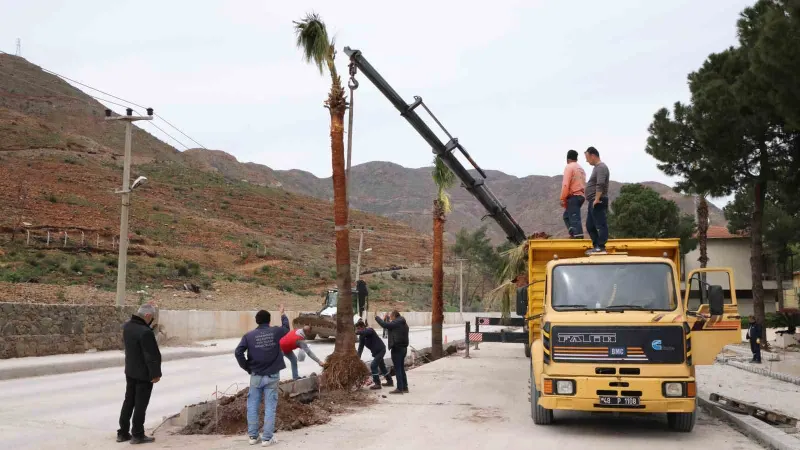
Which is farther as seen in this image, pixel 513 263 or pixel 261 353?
pixel 513 263

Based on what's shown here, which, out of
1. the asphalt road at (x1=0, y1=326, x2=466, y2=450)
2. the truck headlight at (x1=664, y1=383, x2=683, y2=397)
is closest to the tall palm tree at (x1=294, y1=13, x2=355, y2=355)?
the asphalt road at (x1=0, y1=326, x2=466, y2=450)

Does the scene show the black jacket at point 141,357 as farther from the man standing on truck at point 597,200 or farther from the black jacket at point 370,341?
the man standing on truck at point 597,200

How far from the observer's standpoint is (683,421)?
10102mm

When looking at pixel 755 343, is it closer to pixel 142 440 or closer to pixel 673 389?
pixel 673 389

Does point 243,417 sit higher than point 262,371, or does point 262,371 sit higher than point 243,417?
point 262,371

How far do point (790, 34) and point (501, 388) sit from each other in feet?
35.0

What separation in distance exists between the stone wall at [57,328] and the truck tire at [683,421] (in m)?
16.7

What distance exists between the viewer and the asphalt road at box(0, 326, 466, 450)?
964cm

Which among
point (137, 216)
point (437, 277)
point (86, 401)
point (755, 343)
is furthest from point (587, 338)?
point (137, 216)

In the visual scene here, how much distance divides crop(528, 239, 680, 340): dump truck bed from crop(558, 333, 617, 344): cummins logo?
6.10 feet

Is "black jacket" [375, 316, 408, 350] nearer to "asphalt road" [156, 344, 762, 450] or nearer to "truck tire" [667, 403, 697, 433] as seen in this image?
"asphalt road" [156, 344, 762, 450]

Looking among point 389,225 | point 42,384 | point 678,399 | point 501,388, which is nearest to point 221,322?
point 42,384

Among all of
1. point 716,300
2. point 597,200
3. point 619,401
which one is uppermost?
point 597,200

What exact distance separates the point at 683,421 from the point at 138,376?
7.46m
